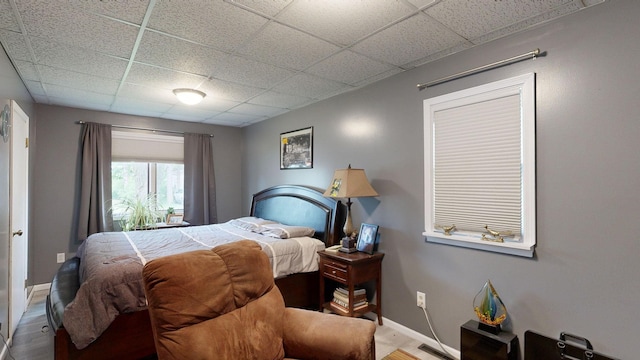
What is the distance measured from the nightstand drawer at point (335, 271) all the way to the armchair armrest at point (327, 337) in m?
0.99

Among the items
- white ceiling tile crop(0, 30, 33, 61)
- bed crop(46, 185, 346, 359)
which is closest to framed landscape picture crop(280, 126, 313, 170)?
bed crop(46, 185, 346, 359)

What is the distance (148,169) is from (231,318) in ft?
13.5

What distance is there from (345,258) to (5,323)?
2802 millimetres

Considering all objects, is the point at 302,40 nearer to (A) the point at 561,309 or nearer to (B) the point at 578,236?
(B) the point at 578,236

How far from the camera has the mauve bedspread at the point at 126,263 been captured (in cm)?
199

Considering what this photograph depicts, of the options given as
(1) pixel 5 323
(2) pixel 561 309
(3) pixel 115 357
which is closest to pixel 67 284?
(1) pixel 5 323

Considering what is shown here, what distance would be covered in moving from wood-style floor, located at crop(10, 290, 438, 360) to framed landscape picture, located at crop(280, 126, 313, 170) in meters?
2.17

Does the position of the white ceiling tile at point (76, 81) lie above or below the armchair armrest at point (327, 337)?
above

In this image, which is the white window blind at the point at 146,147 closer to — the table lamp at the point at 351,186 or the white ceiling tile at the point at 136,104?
the white ceiling tile at the point at 136,104

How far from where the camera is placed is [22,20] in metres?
1.91

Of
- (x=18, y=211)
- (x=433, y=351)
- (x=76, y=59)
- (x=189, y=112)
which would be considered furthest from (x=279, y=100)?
(x=433, y=351)

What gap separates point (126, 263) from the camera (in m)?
2.26

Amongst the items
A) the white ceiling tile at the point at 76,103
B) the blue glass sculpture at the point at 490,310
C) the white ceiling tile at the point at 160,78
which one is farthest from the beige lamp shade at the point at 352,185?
the white ceiling tile at the point at 76,103

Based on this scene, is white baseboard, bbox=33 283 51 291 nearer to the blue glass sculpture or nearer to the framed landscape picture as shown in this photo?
the framed landscape picture
